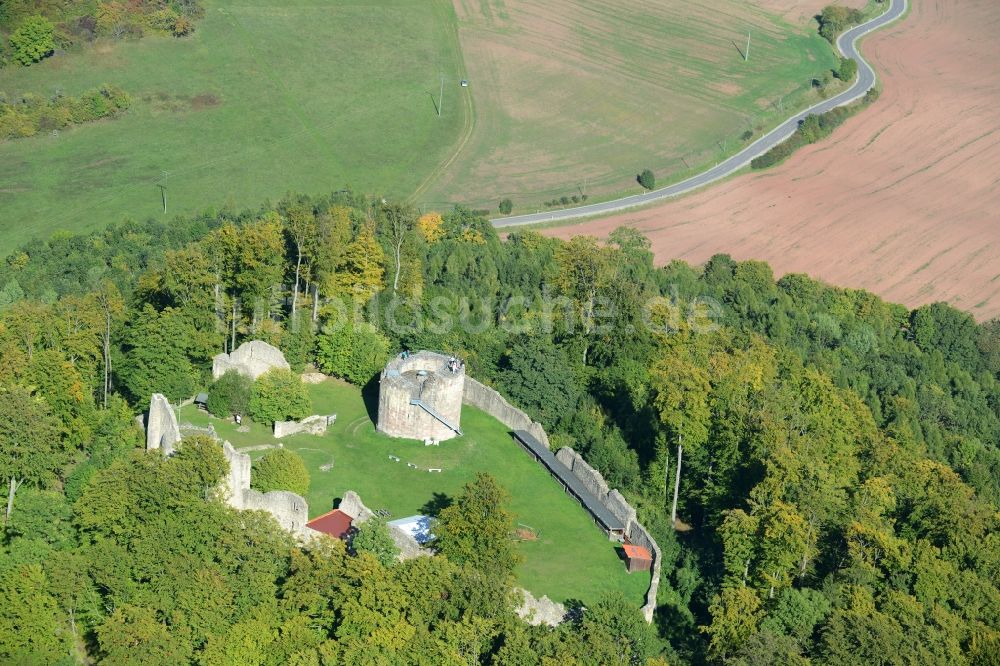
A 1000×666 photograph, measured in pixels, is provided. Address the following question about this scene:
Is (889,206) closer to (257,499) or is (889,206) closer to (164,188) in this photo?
(164,188)

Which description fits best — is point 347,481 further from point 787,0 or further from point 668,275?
point 787,0

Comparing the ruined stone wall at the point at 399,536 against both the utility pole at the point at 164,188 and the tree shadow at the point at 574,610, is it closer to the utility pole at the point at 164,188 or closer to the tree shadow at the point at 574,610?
the tree shadow at the point at 574,610

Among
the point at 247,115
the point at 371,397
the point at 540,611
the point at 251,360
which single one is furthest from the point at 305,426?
the point at 247,115

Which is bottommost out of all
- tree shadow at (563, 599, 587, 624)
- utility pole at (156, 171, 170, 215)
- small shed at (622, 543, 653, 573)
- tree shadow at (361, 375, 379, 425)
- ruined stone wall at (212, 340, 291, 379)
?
utility pole at (156, 171, 170, 215)

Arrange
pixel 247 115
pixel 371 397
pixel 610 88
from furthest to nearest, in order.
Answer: pixel 610 88
pixel 247 115
pixel 371 397

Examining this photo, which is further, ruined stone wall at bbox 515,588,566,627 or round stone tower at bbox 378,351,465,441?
round stone tower at bbox 378,351,465,441

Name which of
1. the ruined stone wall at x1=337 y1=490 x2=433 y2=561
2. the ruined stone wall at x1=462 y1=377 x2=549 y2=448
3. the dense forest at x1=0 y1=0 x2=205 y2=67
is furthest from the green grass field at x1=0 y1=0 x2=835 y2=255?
the ruined stone wall at x1=337 y1=490 x2=433 y2=561

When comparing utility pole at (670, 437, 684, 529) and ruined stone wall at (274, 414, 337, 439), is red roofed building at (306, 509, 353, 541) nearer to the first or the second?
ruined stone wall at (274, 414, 337, 439)

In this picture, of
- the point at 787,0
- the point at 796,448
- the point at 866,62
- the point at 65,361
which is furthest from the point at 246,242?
the point at 787,0
